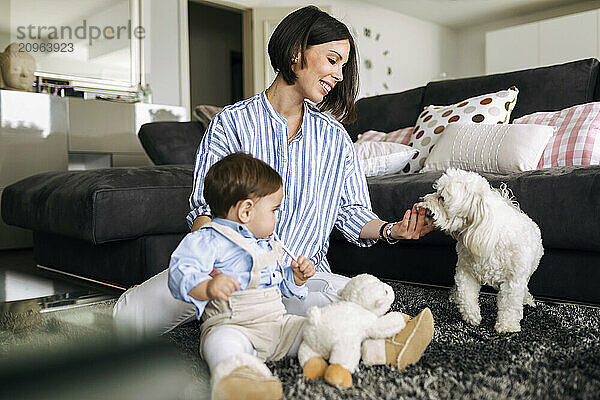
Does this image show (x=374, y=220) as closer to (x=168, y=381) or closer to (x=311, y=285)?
(x=311, y=285)

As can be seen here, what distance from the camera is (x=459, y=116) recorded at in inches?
105

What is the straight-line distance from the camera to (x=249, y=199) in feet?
3.92

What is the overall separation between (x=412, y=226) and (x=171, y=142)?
202cm

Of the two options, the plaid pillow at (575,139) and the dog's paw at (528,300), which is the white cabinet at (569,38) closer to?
the plaid pillow at (575,139)

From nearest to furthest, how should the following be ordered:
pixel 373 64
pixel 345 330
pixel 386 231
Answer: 1. pixel 345 330
2. pixel 386 231
3. pixel 373 64

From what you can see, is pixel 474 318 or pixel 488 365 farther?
pixel 474 318

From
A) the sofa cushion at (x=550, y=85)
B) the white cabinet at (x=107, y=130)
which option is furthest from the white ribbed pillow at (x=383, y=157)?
the white cabinet at (x=107, y=130)

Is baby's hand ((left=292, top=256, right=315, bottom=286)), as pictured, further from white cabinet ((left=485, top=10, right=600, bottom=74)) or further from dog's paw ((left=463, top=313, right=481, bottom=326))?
white cabinet ((left=485, top=10, right=600, bottom=74))

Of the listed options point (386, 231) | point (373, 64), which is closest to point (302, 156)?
point (386, 231)

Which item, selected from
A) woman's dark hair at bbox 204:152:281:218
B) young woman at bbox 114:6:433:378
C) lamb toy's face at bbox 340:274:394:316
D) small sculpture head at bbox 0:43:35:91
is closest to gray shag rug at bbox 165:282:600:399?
lamb toy's face at bbox 340:274:394:316

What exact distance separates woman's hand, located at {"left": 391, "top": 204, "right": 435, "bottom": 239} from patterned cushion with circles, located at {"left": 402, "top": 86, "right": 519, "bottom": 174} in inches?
45.3

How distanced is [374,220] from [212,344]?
26.5 inches

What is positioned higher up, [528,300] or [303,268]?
[303,268]

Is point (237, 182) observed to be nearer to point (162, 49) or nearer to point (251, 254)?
point (251, 254)
